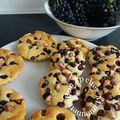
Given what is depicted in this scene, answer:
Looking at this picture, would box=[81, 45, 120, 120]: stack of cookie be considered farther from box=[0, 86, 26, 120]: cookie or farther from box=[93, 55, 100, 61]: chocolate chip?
box=[0, 86, 26, 120]: cookie

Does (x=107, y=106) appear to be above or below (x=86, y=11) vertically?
below

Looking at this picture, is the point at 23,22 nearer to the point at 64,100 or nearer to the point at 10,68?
the point at 10,68

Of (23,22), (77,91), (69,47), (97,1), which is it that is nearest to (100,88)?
(77,91)

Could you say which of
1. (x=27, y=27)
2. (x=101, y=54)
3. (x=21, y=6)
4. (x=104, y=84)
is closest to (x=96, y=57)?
(x=101, y=54)

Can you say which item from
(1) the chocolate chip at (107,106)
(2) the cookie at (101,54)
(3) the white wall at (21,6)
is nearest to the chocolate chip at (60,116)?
(1) the chocolate chip at (107,106)

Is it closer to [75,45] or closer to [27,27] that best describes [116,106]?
[75,45]
